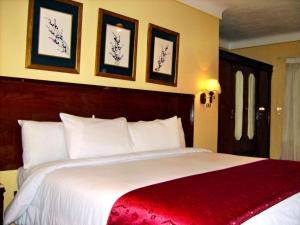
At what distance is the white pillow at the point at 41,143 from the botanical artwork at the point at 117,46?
35.8 inches

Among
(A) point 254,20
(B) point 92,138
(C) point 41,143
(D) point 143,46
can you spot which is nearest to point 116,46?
(D) point 143,46

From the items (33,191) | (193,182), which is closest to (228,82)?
(193,182)

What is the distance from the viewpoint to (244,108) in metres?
4.77

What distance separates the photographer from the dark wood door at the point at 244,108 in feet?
14.3

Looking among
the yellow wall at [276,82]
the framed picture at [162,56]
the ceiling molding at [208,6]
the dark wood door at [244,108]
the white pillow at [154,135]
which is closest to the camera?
the white pillow at [154,135]

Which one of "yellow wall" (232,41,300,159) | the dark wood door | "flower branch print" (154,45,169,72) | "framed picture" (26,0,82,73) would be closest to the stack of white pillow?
"framed picture" (26,0,82,73)

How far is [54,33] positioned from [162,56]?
52.0 inches

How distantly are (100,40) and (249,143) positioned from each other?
3.18m

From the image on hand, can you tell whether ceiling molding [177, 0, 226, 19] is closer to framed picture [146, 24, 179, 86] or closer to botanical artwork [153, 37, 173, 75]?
framed picture [146, 24, 179, 86]

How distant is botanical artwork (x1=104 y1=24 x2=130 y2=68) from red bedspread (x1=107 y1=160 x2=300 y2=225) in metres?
1.53

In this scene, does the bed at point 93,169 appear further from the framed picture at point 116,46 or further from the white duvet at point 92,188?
the framed picture at point 116,46

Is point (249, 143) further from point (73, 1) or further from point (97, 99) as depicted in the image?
point (73, 1)

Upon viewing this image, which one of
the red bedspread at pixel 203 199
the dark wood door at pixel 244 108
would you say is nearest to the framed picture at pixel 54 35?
the red bedspread at pixel 203 199

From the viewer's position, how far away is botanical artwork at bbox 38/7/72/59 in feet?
7.86
